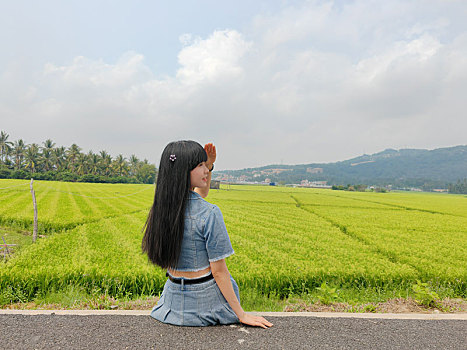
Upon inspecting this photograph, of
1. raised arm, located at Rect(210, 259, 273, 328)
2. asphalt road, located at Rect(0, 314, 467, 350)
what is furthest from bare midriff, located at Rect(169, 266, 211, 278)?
asphalt road, located at Rect(0, 314, 467, 350)

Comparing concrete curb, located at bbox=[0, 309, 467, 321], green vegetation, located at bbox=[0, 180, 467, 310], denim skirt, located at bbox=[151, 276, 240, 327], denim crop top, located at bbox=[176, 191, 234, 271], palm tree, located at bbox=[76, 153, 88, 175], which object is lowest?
green vegetation, located at bbox=[0, 180, 467, 310]

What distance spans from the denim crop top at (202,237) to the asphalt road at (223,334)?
0.55m

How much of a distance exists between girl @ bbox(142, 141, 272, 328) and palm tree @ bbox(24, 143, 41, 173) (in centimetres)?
1829

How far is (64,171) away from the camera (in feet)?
57.7

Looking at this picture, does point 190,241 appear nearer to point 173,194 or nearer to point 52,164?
point 173,194

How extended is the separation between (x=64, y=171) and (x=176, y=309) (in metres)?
18.9

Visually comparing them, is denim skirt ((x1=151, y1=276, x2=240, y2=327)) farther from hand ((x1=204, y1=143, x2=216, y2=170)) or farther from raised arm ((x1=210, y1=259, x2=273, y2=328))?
hand ((x1=204, y1=143, x2=216, y2=170))

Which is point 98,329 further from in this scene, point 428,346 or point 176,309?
point 428,346

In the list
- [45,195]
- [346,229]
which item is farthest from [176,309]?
[45,195]

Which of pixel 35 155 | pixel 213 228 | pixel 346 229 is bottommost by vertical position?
pixel 346 229

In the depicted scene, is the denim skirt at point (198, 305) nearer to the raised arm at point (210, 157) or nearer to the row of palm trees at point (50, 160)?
the raised arm at point (210, 157)

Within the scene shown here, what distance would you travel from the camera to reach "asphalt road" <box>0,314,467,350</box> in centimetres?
199

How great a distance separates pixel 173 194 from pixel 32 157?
2004 centimetres

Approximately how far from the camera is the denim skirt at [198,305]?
2082 mm
